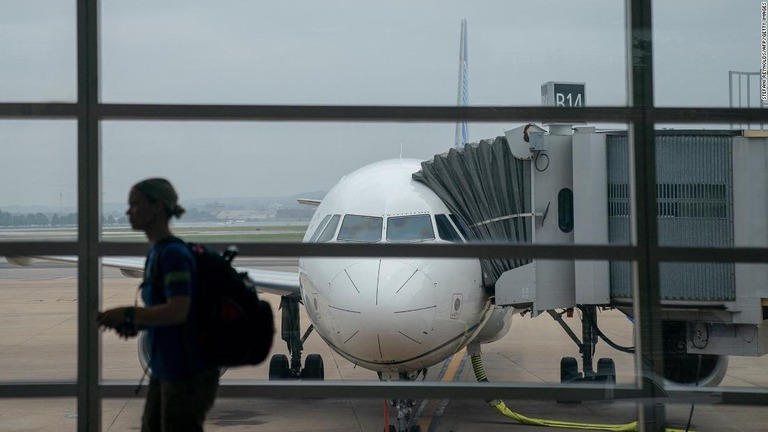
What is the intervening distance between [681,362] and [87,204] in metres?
2.81

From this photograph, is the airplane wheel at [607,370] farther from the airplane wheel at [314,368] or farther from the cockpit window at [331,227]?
the cockpit window at [331,227]

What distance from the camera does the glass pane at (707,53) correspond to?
13.8 ft

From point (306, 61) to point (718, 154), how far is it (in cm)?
210

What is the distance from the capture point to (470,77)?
4453 millimetres

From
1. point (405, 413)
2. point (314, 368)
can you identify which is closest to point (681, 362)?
point (314, 368)

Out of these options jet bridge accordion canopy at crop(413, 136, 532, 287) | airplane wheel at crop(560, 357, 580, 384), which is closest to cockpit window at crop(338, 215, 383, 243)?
jet bridge accordion canopy at crop(413, 136, 532, 287)

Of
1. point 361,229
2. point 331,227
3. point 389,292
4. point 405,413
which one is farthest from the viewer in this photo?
point 361,229

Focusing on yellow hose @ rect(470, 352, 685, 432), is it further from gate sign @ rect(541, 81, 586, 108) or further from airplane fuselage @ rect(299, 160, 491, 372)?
airplane fuselage @ rect(299, 160, 491, 372)

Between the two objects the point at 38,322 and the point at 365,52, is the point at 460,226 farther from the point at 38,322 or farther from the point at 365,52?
the point at 38,322

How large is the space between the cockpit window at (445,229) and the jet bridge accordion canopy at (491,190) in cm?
11

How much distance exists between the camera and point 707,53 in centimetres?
432

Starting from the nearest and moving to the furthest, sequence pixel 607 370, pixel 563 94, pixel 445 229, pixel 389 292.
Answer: pixel 563 94
pixel 607 370
pixel 445 229
pixel 389 292

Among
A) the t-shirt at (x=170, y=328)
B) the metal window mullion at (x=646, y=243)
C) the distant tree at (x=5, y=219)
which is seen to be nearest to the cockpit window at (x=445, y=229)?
the metal window mullion at (x=646, y=243)

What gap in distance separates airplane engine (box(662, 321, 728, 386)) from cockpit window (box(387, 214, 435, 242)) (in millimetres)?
2893
